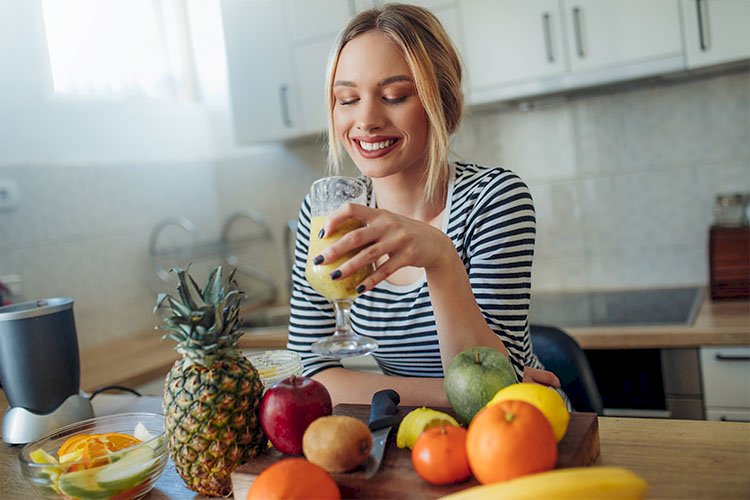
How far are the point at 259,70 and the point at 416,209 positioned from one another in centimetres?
156

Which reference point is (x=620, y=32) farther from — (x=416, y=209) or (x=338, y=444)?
(x=338, y=444)

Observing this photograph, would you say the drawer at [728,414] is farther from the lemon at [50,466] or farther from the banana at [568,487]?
the lemon at [50,466]

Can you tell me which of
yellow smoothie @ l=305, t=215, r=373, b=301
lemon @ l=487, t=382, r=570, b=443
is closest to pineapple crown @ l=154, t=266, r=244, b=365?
yellow smoothie @ l=305, t=215, r=373, b=301

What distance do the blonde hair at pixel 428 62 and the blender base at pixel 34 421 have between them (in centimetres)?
74

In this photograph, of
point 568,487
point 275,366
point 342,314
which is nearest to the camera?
point 568,487

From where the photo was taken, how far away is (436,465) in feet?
2.43

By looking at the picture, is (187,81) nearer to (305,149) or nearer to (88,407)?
(305,149)

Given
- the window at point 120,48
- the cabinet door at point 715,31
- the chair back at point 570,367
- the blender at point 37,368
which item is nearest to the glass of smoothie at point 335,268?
the blender at point 37,368

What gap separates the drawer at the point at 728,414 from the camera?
1.89m

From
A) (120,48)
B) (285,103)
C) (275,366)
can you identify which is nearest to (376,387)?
(275,366)

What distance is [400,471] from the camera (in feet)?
2.60

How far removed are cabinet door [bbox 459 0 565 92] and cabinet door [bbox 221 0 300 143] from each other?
2.49 feet

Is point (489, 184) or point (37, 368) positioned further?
point (489, 184)

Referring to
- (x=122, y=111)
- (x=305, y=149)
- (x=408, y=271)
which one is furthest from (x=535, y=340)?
(x=122, y=111)
